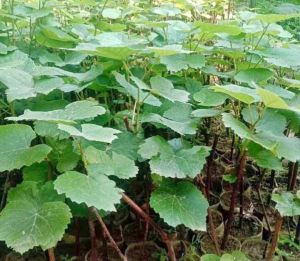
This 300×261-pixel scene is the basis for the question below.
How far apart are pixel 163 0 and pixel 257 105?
5.38 feet

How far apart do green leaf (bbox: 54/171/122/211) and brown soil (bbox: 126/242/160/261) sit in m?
0.62

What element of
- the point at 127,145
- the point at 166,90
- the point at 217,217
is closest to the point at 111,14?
the point at 166,90

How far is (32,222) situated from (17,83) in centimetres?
43

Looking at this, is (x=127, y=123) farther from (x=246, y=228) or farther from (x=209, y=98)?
(x=246, y=228)

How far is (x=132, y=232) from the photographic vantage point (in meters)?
1.62

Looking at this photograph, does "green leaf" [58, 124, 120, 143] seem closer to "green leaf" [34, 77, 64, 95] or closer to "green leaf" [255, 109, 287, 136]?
"green leaf" [34, 77, 64, 95]

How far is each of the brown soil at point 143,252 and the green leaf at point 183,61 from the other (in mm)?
624

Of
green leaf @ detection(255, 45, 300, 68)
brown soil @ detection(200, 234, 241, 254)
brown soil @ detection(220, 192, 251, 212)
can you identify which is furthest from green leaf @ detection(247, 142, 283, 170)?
brown soil @ detection(220, 192, 251, 212)

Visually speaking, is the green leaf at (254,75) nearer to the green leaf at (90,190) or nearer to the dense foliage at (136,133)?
the dense foliage at (136,133)

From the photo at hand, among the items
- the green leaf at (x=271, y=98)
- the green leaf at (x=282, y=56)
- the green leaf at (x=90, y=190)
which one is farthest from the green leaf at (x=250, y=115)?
the green leaf at (x=90, y=190)

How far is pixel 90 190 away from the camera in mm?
933

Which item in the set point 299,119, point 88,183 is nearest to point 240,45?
point 299,119

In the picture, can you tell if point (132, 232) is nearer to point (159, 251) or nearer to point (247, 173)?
point (159, 251)

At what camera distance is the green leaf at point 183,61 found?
1451 millimetres
